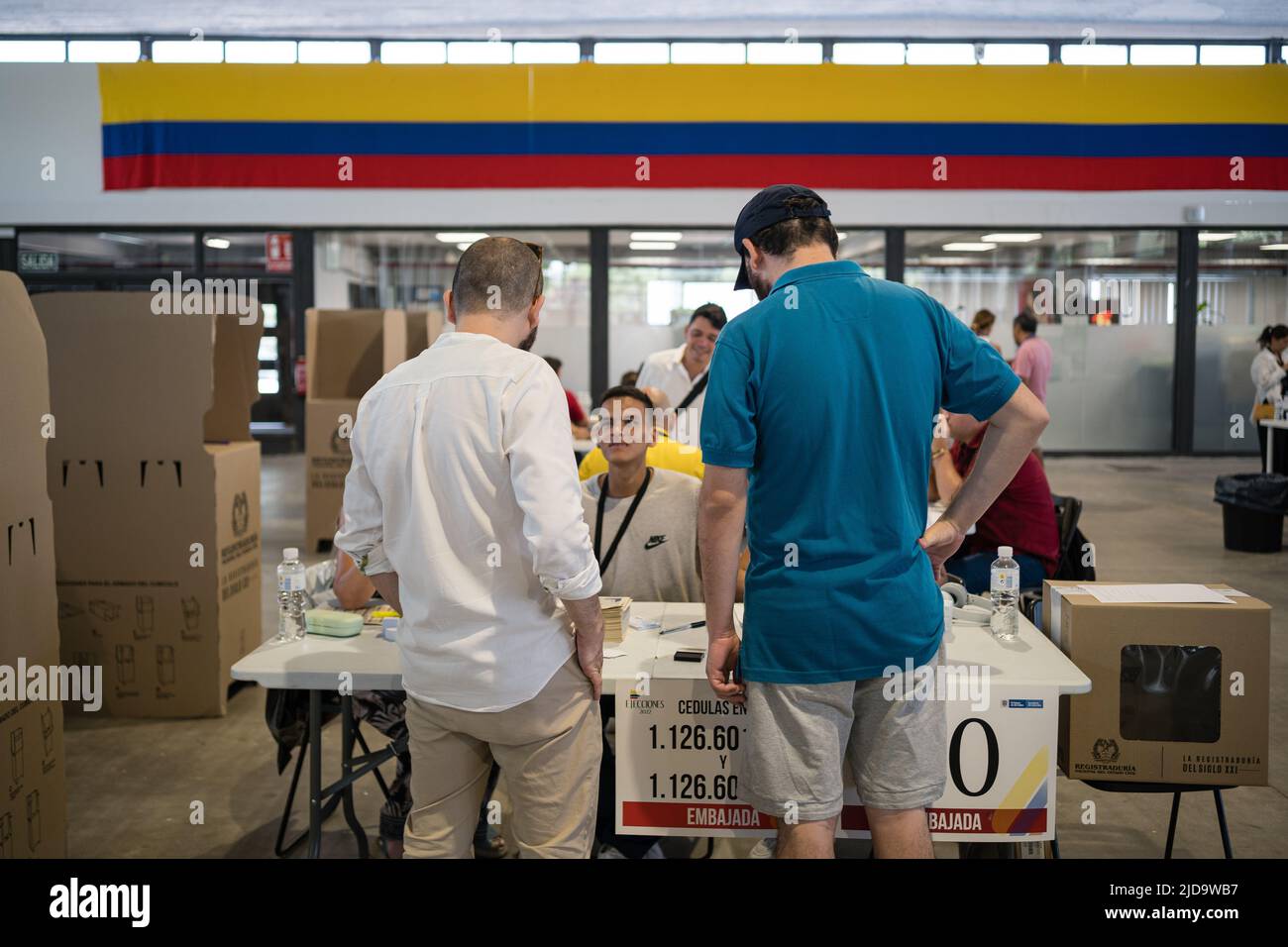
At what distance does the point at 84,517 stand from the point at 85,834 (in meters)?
1.32

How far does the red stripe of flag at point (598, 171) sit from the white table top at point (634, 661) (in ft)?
15.0

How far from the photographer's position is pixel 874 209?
37.8ft

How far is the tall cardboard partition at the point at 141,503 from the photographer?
3959 mm

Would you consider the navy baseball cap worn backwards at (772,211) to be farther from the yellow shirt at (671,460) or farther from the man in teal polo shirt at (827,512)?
the yellow shirt at (671,460)

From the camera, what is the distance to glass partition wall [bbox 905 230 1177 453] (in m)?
12.0

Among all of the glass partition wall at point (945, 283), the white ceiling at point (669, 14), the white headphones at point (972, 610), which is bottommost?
the white headphones at point (972, 610)

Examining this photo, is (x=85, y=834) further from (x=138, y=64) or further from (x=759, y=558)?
(x=138, y=64)

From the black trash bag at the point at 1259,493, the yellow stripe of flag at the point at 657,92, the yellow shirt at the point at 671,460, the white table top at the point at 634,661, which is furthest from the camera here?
the black trash bag at the point at 1259,493

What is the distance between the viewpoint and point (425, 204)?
11.4m

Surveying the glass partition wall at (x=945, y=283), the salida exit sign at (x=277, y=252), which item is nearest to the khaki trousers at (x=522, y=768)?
the glass partition wall at (x=945, y=283)

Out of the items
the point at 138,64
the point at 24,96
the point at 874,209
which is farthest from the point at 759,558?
the point at 24,96

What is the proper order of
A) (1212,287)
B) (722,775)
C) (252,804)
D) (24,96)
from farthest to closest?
(1212,287) → (24,96) → (252,804) → (722,775)

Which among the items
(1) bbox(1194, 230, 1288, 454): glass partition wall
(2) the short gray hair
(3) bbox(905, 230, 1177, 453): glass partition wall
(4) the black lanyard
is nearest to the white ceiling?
(4) the black lanyard

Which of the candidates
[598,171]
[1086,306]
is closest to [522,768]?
[598,171]
